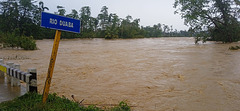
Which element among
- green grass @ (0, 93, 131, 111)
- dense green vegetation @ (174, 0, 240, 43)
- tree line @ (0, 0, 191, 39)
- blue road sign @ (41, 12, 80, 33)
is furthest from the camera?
tree line @ (0, 0, 191, 39)

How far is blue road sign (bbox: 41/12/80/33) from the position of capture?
306cm

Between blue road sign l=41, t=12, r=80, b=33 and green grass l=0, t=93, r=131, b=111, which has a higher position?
blue road sign l=41, t=12, r=80, b=33

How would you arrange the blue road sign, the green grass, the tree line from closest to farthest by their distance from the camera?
the blue road sign → the green grass → the tree line

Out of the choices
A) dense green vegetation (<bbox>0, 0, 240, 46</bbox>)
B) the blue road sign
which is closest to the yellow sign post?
the blue road sign

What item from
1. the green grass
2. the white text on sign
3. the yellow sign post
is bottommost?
the green grass

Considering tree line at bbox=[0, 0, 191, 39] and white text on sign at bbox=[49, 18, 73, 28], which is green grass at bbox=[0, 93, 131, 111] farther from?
tree line at bbox=[0, 0, 191, 39]

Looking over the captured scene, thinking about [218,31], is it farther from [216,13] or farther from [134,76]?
[134,76]

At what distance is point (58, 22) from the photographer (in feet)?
10.6

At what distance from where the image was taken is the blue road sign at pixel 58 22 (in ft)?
10.1

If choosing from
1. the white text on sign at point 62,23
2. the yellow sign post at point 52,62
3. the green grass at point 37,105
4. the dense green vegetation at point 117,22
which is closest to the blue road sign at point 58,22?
the white text on sign at point 62,23

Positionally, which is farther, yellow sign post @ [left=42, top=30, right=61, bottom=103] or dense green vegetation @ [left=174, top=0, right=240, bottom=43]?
dense green vegetation @ [left=174, top=0, right=240, bottom=43]

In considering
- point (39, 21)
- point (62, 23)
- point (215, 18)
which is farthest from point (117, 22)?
point (62, 23)

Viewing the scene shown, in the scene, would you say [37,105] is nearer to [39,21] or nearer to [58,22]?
[58,22]

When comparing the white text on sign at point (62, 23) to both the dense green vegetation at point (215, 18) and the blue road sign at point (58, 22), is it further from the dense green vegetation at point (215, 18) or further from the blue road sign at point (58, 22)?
the dense green vegetation at point (215, 18)
